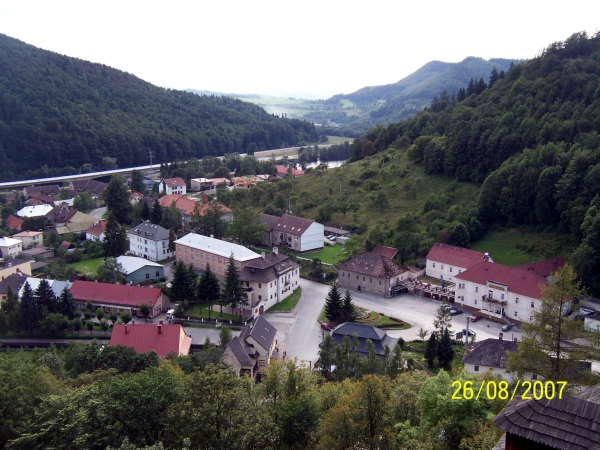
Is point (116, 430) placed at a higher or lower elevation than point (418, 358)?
higher

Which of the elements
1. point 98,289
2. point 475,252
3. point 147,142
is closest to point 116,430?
point 98,289

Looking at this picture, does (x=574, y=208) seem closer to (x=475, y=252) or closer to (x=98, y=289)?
(x=475, y=252)

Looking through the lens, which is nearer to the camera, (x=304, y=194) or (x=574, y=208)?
(x=574, y=208)

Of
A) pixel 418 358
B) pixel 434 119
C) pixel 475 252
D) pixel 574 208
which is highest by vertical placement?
pixel 434 119

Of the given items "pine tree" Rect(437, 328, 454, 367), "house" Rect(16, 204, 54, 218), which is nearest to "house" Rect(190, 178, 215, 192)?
"house" Rect(16, 204, 54, 218)

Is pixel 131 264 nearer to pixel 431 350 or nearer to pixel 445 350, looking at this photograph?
pixel 431 350

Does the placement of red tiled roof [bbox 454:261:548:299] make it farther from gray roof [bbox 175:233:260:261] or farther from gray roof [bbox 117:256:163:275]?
gray roof [bbox 117:256:163:275]
